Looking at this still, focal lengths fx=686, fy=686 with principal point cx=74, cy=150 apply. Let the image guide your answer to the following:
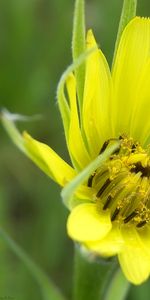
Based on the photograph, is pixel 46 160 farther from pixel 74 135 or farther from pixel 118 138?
pixel 118 138

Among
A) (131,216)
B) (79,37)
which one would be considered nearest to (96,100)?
(79,37)

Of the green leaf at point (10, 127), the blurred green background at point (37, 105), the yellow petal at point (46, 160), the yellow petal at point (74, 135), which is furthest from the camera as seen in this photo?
the blurred green background at point (37, 105)

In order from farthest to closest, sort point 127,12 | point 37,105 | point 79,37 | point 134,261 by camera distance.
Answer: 1. point 37,105
2. point 127,12
3. point 79,37
4. point 134,261

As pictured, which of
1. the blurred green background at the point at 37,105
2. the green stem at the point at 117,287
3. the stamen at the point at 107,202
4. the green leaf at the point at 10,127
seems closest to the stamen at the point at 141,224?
the stamen at the point at 107,202

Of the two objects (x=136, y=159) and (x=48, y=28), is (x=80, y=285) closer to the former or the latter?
(x=136, y=159)

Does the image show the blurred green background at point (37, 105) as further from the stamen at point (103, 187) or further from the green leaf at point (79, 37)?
the green leaf at point (79, 37)

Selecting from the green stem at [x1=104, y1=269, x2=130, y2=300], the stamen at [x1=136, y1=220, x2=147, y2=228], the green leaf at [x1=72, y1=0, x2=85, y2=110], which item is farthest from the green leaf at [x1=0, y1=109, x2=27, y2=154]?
the green stem at [x1=104, y1=269, x2=130, y2=300]
